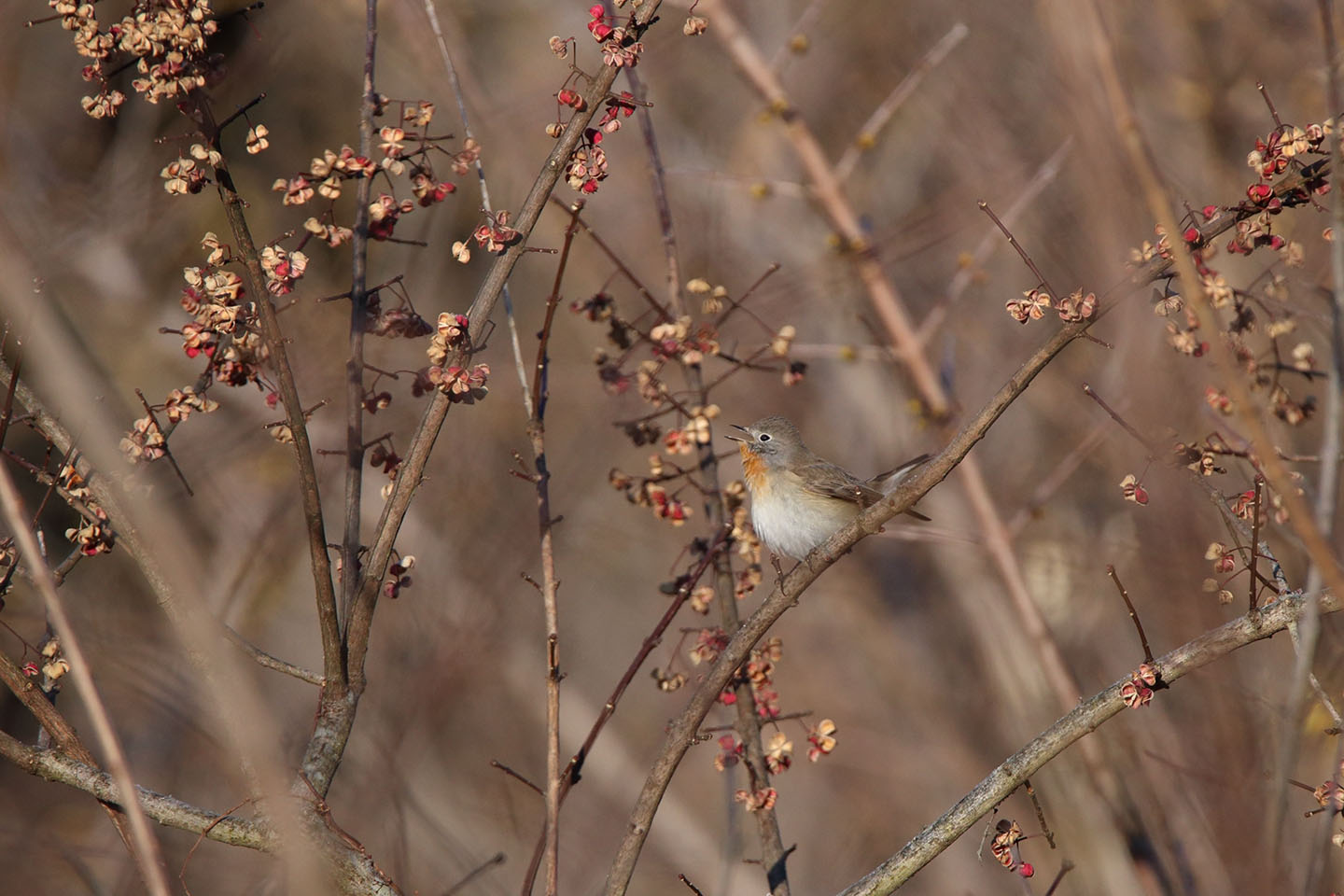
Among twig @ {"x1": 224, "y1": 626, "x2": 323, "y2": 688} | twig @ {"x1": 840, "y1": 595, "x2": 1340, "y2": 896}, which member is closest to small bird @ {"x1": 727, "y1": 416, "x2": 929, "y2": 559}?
twig @ {"x1": 840, "y1": 595, "x2": 1340, "y2": 896}

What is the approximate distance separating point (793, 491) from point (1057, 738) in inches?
116

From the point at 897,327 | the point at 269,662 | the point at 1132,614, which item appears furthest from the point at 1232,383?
the point at 897,327

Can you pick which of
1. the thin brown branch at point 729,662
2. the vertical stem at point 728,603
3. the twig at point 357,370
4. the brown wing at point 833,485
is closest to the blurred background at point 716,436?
the brown wing at point 833,485

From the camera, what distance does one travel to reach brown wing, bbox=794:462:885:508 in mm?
5391

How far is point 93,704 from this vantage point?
191cm

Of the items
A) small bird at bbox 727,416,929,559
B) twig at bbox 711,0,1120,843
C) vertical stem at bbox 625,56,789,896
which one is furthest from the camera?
small bird at bbox 727,416,929,559

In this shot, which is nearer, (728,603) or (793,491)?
(728,603)

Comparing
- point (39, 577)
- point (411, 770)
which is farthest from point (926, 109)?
point (39, 577)

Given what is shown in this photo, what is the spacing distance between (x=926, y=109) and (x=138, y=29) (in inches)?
271

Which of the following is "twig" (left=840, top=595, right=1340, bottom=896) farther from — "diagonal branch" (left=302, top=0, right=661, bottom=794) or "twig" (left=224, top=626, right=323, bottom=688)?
"twig" (left=224, top=626, right=323, bottom=688)

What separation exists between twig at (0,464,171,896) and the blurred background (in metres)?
3.32

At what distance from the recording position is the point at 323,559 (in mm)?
2539

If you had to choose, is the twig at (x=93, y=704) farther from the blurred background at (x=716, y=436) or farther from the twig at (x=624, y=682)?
the blurred background at (x=716, y=436)

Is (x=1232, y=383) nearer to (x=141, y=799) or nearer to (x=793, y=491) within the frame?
(x=141, y=799)
